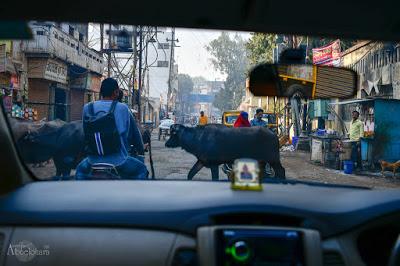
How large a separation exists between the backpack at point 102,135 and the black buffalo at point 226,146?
738 millimetres

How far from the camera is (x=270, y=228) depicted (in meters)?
2.30

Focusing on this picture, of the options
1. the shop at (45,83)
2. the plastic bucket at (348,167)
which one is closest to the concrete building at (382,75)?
the plastic bucket at (348,167)

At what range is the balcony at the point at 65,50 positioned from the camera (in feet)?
56.4

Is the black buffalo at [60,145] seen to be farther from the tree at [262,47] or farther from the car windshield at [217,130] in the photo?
the tree at [262,47]

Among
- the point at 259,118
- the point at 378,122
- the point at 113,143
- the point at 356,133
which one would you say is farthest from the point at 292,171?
the point at 378,122

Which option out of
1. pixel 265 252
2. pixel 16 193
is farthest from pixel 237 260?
pixel 16 193

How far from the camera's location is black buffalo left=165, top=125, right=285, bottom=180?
13.3ft

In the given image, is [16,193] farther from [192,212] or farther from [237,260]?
[237,260]

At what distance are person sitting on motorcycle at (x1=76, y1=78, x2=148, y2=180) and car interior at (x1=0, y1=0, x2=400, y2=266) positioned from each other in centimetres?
102

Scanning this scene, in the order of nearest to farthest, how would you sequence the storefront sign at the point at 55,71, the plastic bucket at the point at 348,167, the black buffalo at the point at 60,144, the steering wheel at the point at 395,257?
the steering wheel at the point at 395,257
the black buffalo at the point at 60,144
the plastic bucket at the point at 348,167
the storefront sign at the point at 55,71

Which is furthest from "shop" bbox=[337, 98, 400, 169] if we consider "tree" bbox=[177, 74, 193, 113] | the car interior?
the car interior

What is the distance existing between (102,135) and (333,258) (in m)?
2.44

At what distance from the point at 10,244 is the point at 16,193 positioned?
430 mm

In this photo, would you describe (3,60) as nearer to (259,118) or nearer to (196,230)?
(259,118)
